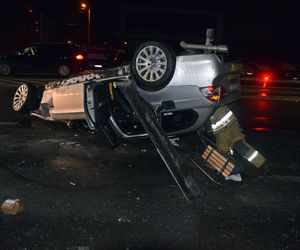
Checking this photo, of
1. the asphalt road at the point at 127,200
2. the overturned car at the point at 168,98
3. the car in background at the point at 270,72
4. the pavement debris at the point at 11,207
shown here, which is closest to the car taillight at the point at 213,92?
the overturned car at the point at 168,98

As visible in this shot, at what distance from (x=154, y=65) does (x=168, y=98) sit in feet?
1.68

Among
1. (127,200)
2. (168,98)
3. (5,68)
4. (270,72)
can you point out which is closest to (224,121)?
(168,98)

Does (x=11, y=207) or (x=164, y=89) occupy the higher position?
(x=164, y=89)

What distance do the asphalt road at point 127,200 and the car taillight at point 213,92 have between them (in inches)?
43.9

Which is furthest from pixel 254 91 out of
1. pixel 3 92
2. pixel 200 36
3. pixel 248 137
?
pixel 200 36

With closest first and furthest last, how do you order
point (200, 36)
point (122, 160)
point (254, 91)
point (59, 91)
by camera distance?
point (122, 160), point (59, 91), point (254, 91), point (200, 36)

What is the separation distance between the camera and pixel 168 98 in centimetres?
532

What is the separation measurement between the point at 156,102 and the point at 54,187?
180cm

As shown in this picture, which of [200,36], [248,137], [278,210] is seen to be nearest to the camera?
[278,210]

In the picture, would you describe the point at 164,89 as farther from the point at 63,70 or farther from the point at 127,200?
the point at 63,70

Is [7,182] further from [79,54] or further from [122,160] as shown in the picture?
[79,54]

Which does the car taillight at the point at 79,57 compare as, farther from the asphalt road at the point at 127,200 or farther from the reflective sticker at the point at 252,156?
the reflective sticker at the point at 252,156

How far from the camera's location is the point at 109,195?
4594mm

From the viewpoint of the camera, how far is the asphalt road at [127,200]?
365 cm
